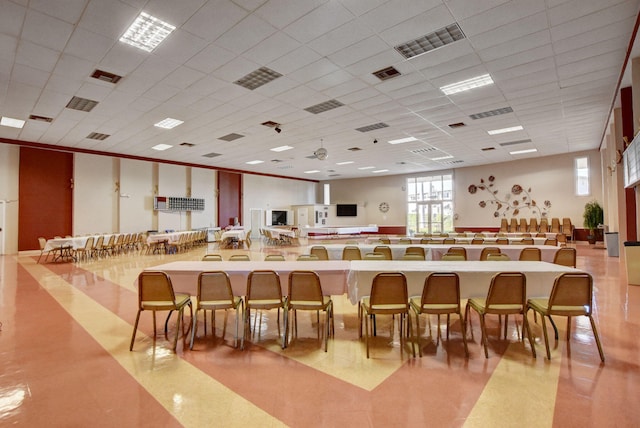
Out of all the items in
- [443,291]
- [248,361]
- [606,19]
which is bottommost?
[248,361]

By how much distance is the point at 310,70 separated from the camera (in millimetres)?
5633

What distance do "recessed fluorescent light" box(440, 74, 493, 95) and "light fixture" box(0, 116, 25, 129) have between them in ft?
35.4

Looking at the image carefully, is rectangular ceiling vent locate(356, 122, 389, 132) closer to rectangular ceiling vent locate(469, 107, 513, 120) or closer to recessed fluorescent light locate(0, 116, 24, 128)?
rectangular ceiling vent locate(469, 107, 513, 120)

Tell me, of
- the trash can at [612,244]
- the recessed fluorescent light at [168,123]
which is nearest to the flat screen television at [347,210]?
the trash can at [612,244]

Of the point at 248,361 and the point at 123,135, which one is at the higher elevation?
the point at 123,135

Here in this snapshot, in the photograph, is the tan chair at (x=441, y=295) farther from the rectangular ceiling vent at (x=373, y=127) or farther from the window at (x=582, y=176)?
the window at (x=582, y=176)

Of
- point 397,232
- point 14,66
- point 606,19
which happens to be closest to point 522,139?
point 606,19

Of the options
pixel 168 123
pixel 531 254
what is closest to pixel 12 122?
pixel 168 123

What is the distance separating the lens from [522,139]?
11.2 m

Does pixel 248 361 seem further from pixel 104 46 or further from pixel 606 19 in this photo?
pixel 606 19

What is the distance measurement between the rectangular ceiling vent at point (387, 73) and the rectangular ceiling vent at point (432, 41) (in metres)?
0.51

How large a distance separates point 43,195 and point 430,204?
18.3 m

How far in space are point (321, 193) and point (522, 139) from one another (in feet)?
46.2

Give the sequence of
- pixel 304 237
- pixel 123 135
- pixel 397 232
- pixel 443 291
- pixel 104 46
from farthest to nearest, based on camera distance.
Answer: pixel 397 232
pixel 304 237
pixel 123 135
pixel 104 46
pixel 443 291
